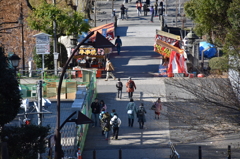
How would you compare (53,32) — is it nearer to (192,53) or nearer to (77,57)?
(77,57)

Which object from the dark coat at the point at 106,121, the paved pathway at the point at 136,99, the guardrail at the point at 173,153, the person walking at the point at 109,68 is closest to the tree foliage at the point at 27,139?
the paved pathway at the point at 136,99

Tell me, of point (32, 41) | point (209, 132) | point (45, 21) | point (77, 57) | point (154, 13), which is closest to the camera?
point (209, 132)

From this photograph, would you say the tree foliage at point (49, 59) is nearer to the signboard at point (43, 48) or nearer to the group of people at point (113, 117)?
the signboard at point (43, 48)

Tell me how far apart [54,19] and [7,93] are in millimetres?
15821

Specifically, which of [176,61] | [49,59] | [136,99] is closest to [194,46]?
[176,61]

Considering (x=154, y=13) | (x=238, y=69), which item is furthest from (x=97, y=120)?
(x=154, y=13)

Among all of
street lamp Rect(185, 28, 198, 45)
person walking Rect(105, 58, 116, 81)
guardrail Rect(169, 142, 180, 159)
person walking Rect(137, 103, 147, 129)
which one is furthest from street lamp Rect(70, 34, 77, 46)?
guardrail Rect(169, 142, 180, 159)

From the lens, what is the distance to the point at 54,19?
28.8 m

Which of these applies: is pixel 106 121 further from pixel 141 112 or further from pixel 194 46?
pixel 194 46

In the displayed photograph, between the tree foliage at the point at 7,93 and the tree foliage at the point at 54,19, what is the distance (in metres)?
15.2

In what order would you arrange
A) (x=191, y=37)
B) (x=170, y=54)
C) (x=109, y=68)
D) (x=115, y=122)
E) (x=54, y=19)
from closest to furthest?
1. (x=115, y=122)
2. (x=54, y=19)
3. (x=109, y=68)
4. (x=191, y=37)
5. (x=170, y=54)

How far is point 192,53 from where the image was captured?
31562 millimetres

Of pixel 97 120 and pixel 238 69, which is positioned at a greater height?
pixel 238 69

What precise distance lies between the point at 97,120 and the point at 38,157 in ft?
23.7
